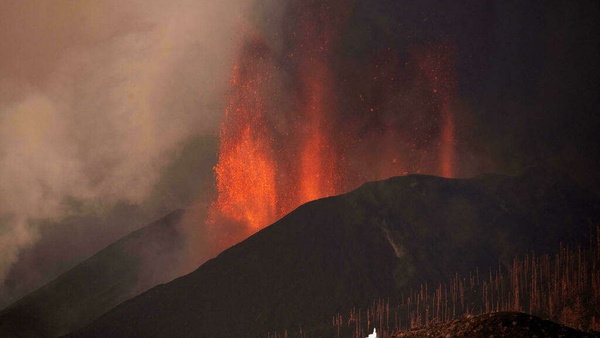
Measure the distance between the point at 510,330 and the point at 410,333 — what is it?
6.00 metres

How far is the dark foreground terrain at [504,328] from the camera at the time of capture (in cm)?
3100

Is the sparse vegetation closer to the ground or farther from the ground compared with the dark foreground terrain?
farther from the ground

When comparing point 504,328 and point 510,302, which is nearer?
point 504,328

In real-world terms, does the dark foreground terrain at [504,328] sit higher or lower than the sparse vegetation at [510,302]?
lower

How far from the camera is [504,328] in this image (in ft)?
105

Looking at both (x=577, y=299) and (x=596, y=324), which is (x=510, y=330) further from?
(x=577, y=299)

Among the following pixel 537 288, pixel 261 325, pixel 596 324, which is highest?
pixel 261 325

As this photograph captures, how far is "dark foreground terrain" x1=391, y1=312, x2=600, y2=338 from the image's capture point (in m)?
31.0

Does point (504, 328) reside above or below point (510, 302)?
below

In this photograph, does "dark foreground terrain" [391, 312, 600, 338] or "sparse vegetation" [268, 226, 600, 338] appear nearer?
"dark foreground terrain" [391, 312, 600, 338]

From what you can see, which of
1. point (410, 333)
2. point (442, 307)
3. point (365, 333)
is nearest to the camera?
point (410, 333)

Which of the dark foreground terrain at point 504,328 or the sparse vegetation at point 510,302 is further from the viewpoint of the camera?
the sparse vegetation at point 510,302

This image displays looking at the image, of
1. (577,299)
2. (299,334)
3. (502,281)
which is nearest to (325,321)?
(299,334)

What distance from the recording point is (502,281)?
199 meters
